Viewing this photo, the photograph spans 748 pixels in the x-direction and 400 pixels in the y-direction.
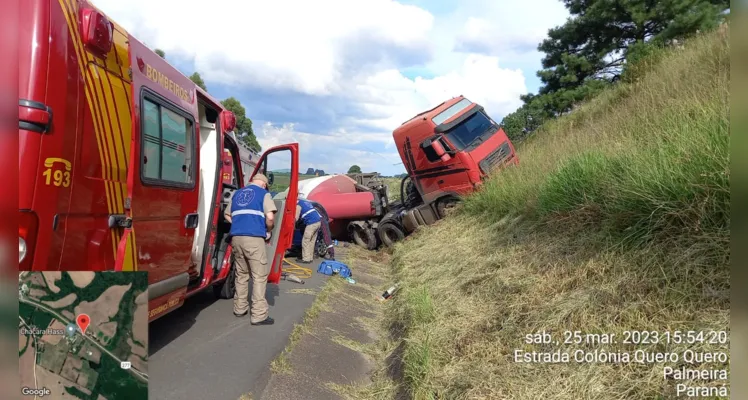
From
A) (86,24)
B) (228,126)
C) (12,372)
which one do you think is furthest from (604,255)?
(228,126)

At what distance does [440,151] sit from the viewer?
9.11 meters

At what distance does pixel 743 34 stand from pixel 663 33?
14.3 meters

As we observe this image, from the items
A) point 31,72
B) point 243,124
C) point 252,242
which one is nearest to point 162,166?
point 31,72

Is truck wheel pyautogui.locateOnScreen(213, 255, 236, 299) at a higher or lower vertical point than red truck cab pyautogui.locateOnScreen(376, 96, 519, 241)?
lower

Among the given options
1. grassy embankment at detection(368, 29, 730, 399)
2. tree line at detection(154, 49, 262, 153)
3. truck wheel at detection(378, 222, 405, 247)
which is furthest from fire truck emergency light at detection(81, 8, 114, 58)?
tree line at detection(154, 49, 262, 153)

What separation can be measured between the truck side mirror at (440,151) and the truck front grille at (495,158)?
733 millimetres

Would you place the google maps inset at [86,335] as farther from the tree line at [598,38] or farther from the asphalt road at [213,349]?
the tree line at [598,38]

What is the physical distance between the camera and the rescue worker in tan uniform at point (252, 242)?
4934 mm

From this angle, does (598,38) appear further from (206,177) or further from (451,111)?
(206,177)

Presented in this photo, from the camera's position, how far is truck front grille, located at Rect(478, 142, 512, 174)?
9.09 metres

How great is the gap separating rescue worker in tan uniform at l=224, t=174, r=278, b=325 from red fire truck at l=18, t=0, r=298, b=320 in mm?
611

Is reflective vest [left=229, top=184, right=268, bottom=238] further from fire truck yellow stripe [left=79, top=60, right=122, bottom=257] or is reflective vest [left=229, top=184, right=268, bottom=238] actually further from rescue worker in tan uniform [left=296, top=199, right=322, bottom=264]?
rescue worker in tan uniform [left=296, top=199, right=322, bottom=264]

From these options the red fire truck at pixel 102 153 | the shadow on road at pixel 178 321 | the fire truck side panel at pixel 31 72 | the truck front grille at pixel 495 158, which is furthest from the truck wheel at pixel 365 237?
the fire truck side panel at pixel 31 72

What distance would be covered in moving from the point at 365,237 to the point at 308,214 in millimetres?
3486
